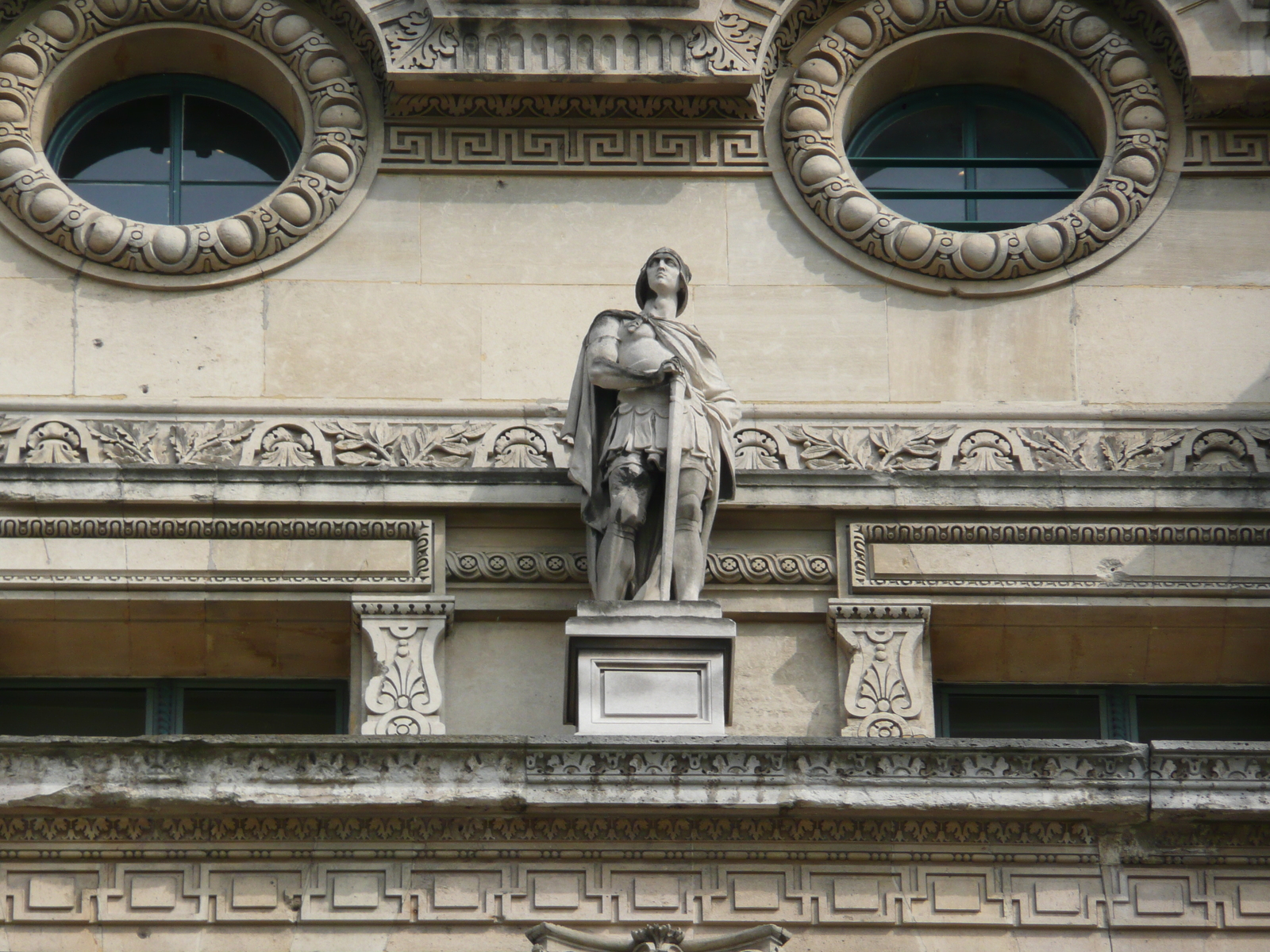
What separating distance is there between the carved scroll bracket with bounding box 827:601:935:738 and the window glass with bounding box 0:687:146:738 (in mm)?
3849

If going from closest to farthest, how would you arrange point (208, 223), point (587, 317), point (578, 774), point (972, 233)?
1. point (578, 774)
2. point (587, 317)
3. point (208, 223)
4. point (972, 233)

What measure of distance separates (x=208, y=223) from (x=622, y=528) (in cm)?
346

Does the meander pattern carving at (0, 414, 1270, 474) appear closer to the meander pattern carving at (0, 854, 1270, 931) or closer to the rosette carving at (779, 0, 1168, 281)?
the rosette carving at (779, 0, 1168, 281)

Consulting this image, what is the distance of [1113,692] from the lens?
16.8 metres

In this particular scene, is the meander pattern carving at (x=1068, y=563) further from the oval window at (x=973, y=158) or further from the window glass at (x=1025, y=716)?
the oval window at (x=973, y=158)

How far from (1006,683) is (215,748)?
4.63 meters

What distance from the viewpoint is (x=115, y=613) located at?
53.5 ft

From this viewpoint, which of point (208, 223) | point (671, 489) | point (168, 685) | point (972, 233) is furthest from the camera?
point (972, 233)

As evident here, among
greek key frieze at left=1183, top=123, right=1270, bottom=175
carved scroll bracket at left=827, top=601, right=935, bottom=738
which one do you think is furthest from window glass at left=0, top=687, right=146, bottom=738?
greek key frieze at left=1183, top=123, right=1270, bottom=175

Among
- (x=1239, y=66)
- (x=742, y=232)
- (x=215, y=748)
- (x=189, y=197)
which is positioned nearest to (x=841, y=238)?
(x=742, y=232)

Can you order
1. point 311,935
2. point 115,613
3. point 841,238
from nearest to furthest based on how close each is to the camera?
point 311,935 < point 115,613 < point 841,238

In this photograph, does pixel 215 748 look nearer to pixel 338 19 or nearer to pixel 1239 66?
pixel 338 19

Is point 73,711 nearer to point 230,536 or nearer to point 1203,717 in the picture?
point 230,536

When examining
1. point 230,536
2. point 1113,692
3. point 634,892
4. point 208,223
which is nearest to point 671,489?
point 634,892
